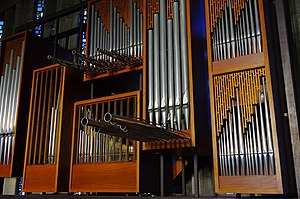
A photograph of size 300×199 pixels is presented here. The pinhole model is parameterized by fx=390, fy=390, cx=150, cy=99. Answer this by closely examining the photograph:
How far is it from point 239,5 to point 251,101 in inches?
51.8

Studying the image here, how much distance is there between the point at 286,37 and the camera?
4605mm

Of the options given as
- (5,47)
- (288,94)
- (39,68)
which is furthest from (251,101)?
(5,47)

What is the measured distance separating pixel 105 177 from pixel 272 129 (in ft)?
7.76

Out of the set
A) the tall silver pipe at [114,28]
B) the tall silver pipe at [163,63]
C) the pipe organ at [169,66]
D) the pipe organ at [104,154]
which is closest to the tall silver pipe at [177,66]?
the pipe organ at [169,66]

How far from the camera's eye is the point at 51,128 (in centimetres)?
618

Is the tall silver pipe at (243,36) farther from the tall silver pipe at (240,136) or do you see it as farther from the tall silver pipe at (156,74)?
the tall silver pipe at (156,74)

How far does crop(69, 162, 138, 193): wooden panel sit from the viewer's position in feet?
16.9

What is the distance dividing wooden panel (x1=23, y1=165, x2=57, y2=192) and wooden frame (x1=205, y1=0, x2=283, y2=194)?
2.64 metres

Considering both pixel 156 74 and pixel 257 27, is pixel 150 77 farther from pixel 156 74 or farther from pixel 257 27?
pixel 257 27

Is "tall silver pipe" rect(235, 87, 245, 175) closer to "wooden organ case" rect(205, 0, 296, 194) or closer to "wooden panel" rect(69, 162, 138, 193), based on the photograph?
"wooden organ case" rect(205, 0, 296, 194)

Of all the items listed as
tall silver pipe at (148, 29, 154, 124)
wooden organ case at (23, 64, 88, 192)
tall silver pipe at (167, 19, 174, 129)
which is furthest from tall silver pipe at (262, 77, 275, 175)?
wooden organ case at (23, 64, 88, 192)

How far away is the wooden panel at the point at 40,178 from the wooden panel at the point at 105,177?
41 centimetres

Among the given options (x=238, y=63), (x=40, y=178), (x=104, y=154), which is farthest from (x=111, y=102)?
(x=238, y=63)

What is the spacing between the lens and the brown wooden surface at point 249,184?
4109 millimetres
